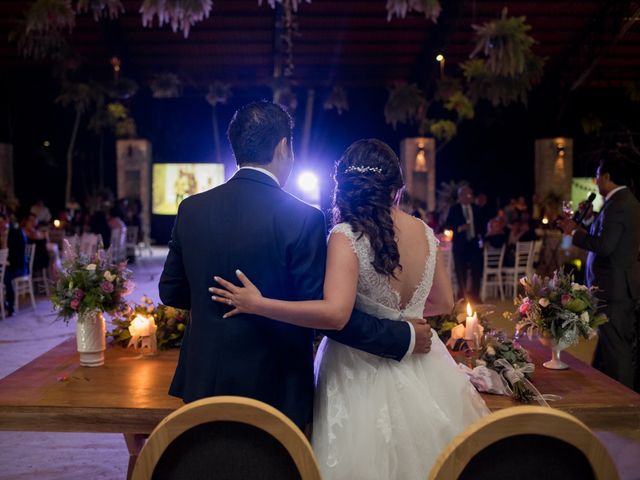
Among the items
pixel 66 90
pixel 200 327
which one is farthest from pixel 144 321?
pixel 66 90

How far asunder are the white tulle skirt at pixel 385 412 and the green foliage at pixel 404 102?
14.2 metres

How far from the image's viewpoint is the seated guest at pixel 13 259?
859 centimetres

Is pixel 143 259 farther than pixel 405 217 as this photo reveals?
Yes

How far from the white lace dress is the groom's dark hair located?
32 centimetres

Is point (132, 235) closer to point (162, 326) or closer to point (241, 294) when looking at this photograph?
point (162, 326)

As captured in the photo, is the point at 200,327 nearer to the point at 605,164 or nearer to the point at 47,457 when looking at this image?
the point at 47,457

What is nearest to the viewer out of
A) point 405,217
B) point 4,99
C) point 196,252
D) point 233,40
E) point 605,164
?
point 196,252

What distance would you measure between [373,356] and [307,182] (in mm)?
14618

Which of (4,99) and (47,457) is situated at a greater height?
(4,99)

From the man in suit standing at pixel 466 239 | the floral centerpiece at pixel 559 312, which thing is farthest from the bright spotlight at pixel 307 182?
the floral centerpiece at pixel 559 312

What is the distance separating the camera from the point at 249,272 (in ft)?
6.15

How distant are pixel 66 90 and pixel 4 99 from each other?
111 inches

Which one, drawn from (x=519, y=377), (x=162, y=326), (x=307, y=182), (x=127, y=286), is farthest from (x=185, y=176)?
(x=519, y=377)

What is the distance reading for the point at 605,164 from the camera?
15.2ft
